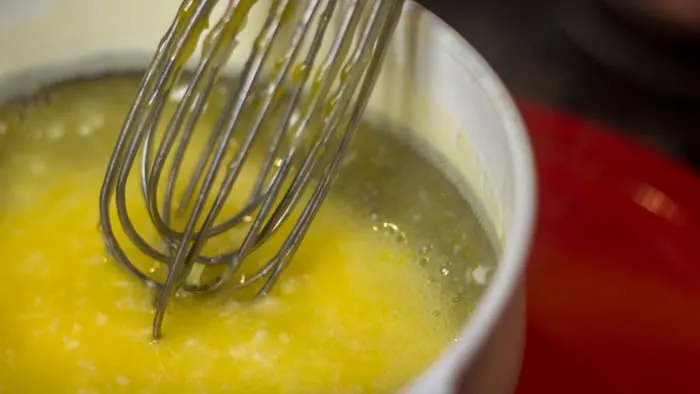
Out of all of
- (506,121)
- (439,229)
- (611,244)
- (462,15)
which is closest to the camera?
(506,121)

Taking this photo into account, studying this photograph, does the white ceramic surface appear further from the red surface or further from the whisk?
the red surface

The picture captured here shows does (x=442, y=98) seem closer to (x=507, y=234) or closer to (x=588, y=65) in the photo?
(x=507, y=234)

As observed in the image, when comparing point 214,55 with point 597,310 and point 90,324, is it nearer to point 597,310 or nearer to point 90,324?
Answer: point 90,324

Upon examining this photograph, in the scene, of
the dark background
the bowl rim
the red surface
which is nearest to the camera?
the bowl rim

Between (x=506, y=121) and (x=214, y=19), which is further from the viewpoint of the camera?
(x=214, y=19)

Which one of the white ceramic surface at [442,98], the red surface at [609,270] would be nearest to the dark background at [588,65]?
the red surface at [609,270]

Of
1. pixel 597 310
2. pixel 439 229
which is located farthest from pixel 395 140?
pixel 597 310

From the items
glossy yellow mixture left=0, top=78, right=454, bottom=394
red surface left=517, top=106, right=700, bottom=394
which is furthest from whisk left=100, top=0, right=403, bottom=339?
red surface left=517, top=106, right=700, bottom=394
